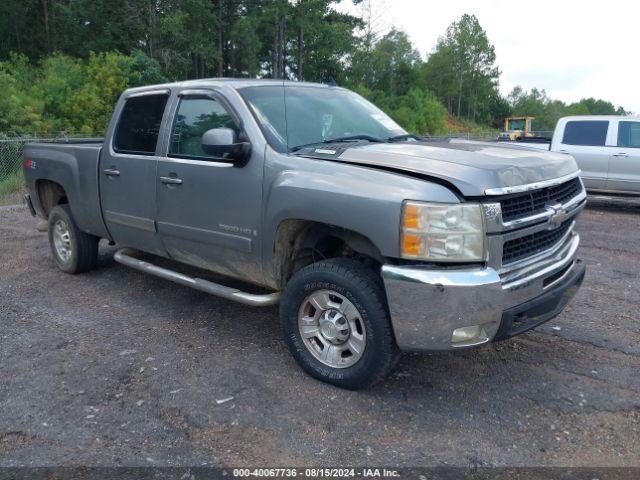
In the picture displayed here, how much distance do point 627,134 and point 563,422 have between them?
30.8 ft

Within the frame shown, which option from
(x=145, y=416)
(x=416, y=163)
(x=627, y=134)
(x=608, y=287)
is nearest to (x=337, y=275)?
(x=416, y=163)

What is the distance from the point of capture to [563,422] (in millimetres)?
3230

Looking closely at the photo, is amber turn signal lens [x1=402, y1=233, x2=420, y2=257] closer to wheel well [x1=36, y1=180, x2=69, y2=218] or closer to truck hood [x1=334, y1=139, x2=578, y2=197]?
truck hood [x1=334, y1=139, x2=578, y2=197]

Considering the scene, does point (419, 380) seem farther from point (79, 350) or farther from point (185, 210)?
point (79, 350)

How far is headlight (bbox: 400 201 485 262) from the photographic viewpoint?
3.01 metres

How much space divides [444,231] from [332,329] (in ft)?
3.31

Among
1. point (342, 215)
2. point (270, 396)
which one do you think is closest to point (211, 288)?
point (270, 396)

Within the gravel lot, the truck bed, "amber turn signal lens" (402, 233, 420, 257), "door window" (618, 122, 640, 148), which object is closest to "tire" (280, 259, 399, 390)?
the gravel lot

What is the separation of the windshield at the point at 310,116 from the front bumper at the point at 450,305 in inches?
54.8

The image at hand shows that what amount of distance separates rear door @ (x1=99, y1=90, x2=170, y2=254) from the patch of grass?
300 inches

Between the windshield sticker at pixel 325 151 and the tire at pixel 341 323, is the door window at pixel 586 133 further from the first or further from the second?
the tire at pixel 341 323

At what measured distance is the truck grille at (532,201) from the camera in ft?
10.5

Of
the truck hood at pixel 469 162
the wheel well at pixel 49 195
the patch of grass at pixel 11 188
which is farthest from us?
the patch of grass at pixel 11 188

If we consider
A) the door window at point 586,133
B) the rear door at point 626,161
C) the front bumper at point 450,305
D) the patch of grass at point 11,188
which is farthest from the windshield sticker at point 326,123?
the patch of grass at point 11,188
